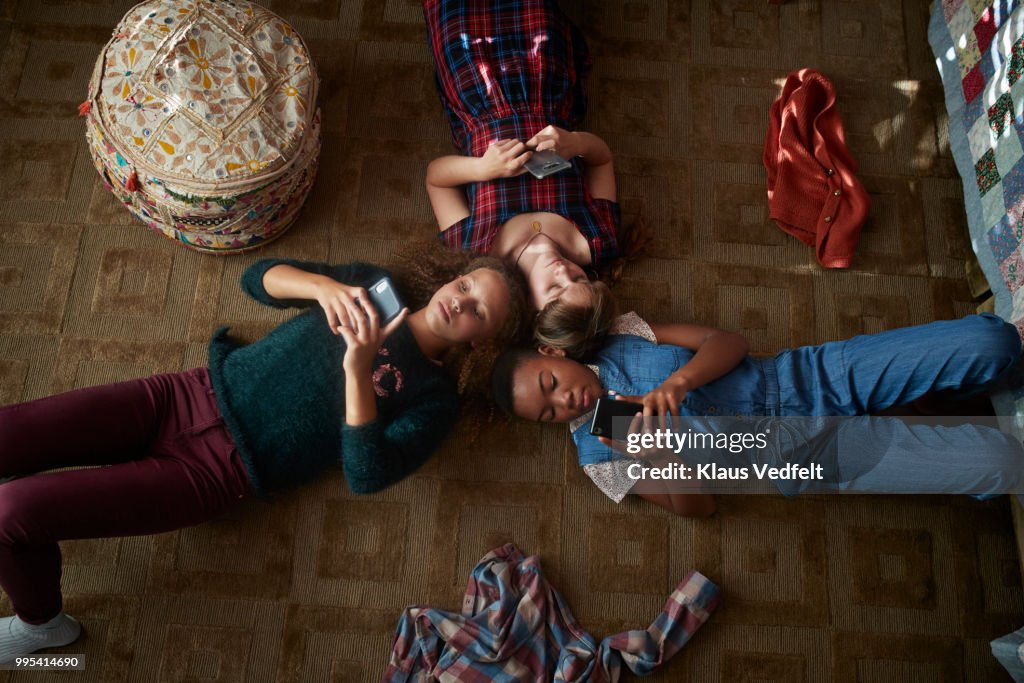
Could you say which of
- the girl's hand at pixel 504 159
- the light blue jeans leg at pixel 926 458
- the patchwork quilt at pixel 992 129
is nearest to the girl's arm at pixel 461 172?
the girl's hand at pixel 504 159

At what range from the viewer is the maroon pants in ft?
3.96

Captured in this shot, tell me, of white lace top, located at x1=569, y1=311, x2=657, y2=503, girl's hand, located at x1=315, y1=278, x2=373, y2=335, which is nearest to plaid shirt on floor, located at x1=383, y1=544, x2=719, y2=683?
white lace top, located at x1=569, y1=311, x2=657, y2=503

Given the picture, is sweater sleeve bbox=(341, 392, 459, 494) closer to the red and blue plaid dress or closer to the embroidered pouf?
the red and blue plaid dress

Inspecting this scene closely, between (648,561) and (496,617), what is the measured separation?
31 centimetres

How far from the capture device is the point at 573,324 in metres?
1.38

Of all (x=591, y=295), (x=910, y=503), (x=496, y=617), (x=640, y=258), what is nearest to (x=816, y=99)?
(x=640, y=258)

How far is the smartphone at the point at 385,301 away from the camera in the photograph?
1.24m

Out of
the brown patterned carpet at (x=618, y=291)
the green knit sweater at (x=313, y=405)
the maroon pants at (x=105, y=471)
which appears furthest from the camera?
the brown patterned carpet at (x=618, y=291)

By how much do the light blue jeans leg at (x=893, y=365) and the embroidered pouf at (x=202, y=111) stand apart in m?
1.01

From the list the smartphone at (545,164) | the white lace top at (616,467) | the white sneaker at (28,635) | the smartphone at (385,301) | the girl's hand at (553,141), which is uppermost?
the girl's hand at (553,141)

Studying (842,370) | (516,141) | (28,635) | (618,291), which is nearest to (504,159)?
(516,141)

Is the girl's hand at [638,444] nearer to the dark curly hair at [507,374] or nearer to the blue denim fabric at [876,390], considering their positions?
the blue denim fabric at [876,390]

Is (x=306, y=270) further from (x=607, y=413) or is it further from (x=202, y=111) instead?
(x=607, y=413)

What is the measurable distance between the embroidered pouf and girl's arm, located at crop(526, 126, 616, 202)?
44 cm
